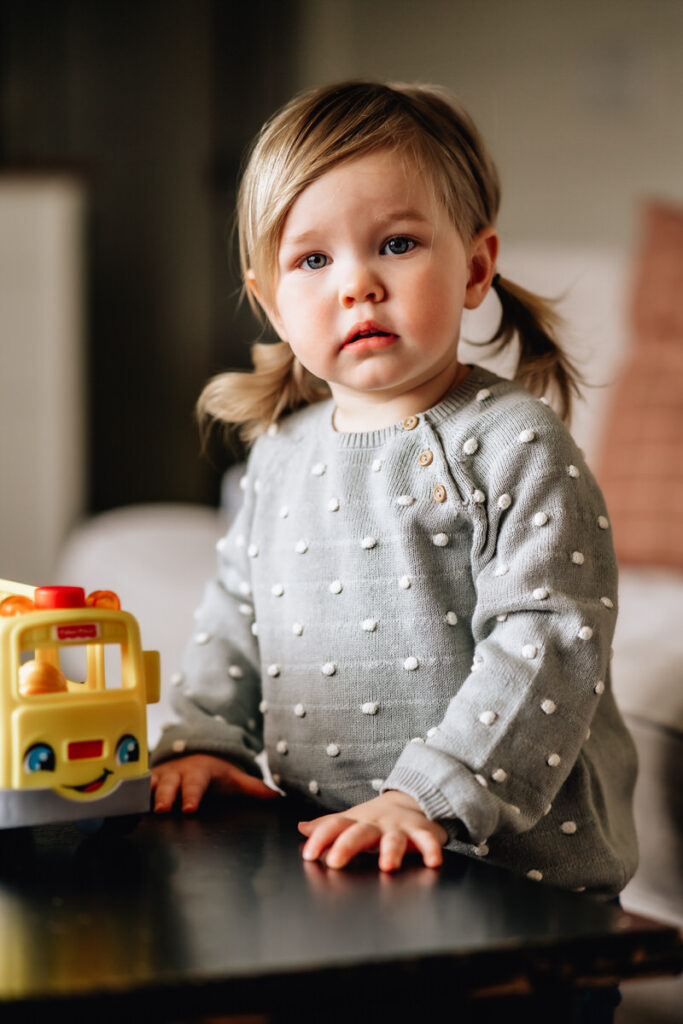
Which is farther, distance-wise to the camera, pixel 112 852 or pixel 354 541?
pixel 354 541

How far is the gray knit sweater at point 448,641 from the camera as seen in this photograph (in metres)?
0.69

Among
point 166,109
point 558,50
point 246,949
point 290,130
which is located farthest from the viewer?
point 166,109

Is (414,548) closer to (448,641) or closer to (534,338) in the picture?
(448,641)

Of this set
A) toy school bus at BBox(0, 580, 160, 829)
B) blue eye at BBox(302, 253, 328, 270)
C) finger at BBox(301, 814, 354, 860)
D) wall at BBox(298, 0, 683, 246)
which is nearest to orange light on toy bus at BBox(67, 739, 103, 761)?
toy school bus at BBox(0, 580, 160, 829)

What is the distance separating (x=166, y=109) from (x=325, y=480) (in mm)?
2599

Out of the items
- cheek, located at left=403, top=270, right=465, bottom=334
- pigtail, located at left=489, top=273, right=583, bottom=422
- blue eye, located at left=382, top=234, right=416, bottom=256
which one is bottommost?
pigtail, located at left=489, top=273, right=583, bottom=422

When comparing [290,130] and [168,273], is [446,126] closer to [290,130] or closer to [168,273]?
[290,130]

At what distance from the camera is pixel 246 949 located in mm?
491

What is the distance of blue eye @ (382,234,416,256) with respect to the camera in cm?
77

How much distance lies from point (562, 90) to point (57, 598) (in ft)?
7.30

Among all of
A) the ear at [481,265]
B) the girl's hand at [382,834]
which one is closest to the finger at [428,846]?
the girl's hand at [382,834]

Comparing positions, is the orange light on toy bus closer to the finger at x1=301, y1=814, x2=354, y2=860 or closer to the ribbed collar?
the finger at x1=301, y1=814, x2=354, y2=860

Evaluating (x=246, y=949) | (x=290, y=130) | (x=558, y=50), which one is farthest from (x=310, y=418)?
(x=558, y=50)

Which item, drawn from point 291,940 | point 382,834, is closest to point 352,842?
point 382,834
